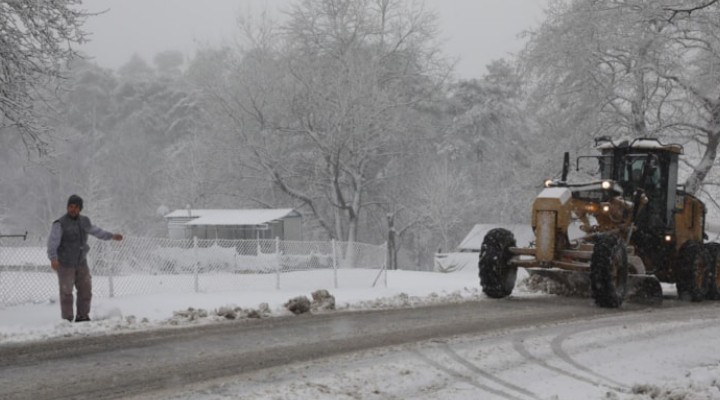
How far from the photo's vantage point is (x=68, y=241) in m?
9.70

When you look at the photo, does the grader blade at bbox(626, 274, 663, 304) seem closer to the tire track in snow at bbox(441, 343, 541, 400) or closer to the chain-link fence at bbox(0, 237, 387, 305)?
the chain-link fence at bbox(0, 237, 387, 305)

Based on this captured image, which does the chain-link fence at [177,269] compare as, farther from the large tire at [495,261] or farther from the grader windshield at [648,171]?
the grader windshield at [648,171]

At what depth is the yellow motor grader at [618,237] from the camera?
453 inches

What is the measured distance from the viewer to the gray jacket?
9.55 m

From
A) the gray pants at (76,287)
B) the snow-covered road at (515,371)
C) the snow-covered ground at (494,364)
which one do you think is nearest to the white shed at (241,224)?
the snow-covered ground at (494,364)

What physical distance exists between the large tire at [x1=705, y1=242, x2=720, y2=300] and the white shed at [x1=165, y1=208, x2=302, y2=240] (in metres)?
25.2

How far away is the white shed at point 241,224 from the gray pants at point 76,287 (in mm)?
26776

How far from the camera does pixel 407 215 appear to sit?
47500 millimetres

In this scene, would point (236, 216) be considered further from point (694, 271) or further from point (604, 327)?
point (604, 327)

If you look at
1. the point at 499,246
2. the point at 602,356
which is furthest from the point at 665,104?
the point at 602,356

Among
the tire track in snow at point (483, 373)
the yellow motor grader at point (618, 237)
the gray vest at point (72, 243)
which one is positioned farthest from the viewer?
the yellow motor grader at point (618, 237)

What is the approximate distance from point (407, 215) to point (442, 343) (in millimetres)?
39790

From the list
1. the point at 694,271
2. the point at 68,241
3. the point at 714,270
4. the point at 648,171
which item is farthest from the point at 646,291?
the point at 68,241

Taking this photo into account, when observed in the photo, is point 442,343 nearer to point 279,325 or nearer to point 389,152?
point 279,325
